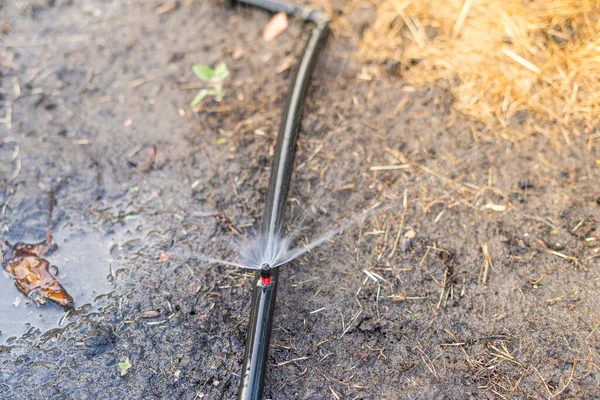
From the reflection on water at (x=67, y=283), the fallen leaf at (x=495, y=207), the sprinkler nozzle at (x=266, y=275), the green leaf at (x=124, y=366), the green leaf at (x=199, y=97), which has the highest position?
the green leaf at (x=199, y=97)

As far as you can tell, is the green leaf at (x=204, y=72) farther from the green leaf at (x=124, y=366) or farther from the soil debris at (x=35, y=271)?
the green leaf at (x=124, y=366)

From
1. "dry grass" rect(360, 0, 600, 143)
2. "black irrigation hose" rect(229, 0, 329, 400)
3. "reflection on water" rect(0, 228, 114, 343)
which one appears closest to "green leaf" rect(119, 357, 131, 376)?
"reflection on water" rect(0, 228, 114, 343)

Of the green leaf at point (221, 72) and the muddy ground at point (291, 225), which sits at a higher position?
the green leaf at point (221, 72)

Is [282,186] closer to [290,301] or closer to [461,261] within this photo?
[290,301]

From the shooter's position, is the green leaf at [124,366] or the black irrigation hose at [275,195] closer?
the black irrigation hose at [275,195]

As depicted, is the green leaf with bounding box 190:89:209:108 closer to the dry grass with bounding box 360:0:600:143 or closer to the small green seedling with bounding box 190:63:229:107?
the small green seedling with bounding box 190:63:229:107

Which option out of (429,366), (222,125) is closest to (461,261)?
(429,366)

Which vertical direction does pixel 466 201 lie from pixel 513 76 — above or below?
below

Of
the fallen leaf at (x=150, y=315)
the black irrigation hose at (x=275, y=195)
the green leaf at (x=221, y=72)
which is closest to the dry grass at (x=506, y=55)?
the black irrigation hose at (x=275, y=195)

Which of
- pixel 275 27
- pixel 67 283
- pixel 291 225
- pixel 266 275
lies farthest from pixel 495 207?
pixel 67 283
